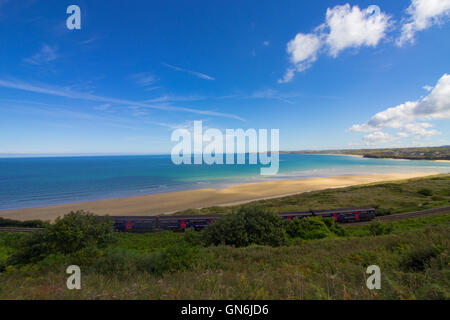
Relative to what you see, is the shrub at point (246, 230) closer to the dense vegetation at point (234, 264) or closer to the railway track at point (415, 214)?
the dense vegetation at point (234, 264)

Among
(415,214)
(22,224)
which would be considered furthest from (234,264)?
(22,224)

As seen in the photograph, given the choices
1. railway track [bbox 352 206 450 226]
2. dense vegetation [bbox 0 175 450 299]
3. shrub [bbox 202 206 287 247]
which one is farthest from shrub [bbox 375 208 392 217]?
shrub [bbox 202 206 287 247]

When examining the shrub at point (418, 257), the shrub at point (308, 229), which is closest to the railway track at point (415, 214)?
the shrub at point (308, 229)

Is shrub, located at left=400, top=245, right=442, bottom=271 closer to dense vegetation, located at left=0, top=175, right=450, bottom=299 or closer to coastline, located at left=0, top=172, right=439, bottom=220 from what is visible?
dense vegetation, located at left=0, top=175, right=450, bottom=299

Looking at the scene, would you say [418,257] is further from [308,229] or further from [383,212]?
[383,212]
